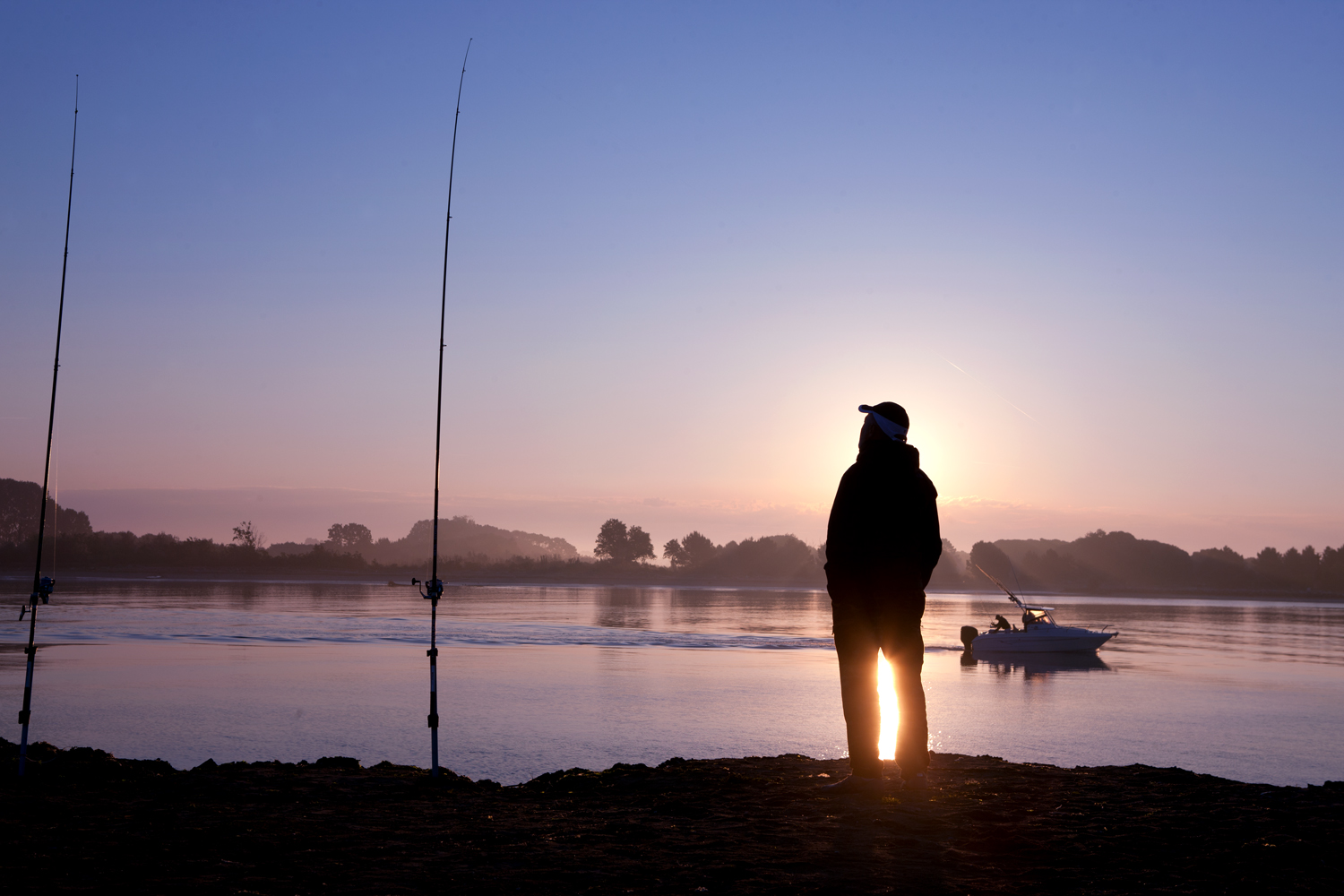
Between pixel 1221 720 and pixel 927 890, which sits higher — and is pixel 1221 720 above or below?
below

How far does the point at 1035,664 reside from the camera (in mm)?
25734

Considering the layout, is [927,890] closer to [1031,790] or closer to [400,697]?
[1031,790]

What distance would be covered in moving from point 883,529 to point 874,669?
97 cm

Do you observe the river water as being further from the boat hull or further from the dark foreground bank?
the dark foreground bank

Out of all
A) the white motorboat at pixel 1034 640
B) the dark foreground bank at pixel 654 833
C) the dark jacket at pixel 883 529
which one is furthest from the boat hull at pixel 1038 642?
the dark jacket at pixel 883 529

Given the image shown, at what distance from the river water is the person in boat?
4.27 metres

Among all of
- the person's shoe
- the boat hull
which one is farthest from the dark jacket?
the boat hull

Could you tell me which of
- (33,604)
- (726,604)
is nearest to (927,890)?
(33,604)

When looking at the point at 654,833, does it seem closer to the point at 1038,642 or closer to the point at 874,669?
the point at 874,669

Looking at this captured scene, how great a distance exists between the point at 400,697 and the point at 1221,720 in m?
12.8

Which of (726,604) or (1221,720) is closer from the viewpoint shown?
(1221,720)

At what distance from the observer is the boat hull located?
27.8 metres

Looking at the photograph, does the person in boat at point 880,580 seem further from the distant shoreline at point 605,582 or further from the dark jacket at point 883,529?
the distant shoreline at point 605,582

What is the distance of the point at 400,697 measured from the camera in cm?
1484
